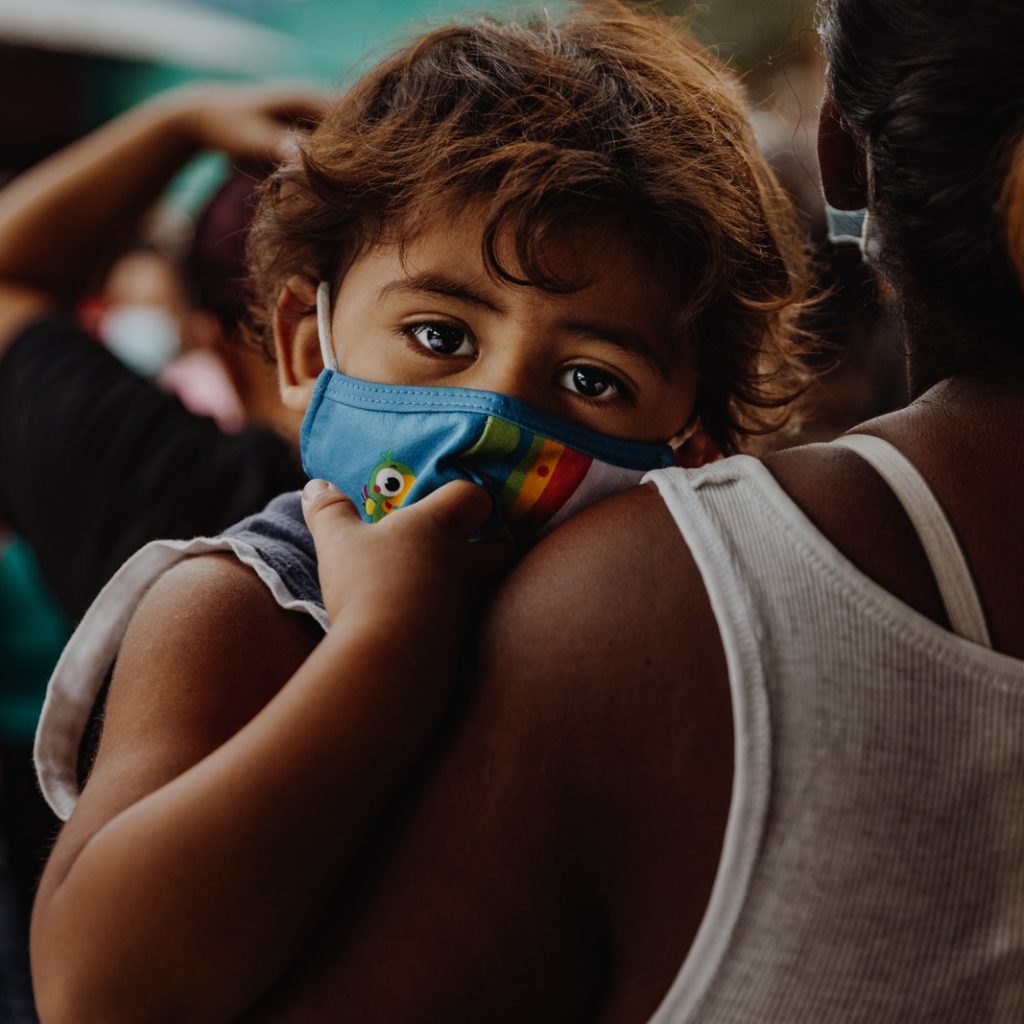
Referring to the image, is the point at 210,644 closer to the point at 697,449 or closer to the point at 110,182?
the point at 697,449

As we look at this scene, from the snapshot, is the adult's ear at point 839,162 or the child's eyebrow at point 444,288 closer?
the adult's ear at point 839,162

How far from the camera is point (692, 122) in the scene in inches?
67.3

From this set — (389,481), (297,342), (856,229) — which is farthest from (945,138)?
(297,342)

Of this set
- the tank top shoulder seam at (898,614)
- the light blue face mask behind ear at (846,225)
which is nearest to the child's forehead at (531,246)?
the light blue face mask behind ear at (846,225)

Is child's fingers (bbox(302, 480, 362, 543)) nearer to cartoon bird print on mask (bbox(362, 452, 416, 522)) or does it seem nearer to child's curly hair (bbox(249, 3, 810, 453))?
cartoon bird print on mask (bbox(362, 452, 416, 522))

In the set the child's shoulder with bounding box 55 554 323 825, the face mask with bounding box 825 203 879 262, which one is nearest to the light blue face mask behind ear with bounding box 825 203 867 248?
the face mask with bounding box 825 203 879 262

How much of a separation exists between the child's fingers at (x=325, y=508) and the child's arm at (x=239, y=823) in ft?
0.57

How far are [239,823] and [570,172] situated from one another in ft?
2.91

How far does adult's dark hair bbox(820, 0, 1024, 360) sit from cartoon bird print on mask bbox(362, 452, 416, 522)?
595 mm

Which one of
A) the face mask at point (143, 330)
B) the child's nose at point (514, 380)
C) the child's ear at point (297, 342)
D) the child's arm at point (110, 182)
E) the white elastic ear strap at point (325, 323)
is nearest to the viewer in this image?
the child's nose at point (514, 380)

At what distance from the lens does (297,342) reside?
1.83m

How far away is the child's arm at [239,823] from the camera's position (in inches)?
39.8

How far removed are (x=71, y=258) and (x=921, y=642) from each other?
7.02ft

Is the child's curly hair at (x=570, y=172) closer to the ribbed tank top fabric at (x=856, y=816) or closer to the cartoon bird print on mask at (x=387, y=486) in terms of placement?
the cartoon bird print on mask at (x=387, y=486)
